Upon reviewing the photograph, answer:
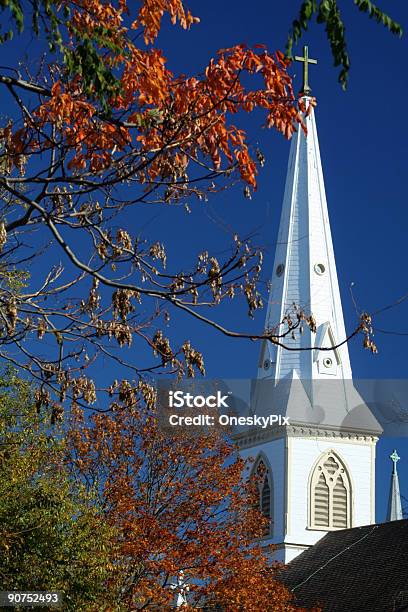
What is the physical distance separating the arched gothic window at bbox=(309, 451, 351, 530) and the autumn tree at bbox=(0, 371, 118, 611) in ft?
113

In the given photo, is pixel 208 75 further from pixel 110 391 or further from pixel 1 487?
pixel 1 487

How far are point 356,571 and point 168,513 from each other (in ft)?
52.8

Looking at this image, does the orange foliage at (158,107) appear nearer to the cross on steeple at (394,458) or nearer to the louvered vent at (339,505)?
the louvered vent at (339,505)

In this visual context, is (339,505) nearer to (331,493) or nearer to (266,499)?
(331,493)

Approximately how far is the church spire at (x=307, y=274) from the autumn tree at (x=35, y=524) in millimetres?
33159

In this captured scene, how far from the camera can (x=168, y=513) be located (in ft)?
119

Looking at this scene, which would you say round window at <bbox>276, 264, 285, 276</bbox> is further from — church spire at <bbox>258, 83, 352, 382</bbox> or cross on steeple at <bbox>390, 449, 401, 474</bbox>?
cross on steeple at <bbox>390, 449, 401, 474</bbox>

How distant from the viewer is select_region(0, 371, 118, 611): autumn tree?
23094 millimetres

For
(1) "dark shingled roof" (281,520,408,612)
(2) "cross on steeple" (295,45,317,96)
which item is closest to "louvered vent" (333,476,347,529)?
(1) "dark shingled roof" (281,520,408,612)

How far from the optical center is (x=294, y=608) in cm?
4178

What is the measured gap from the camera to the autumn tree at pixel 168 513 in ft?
112

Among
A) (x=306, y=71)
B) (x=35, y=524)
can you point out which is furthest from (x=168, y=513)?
(x=306, y=71)

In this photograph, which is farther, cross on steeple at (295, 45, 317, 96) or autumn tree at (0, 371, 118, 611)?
cross on steeple at (295, 45, 317, 96)

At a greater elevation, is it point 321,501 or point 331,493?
point 331,493
